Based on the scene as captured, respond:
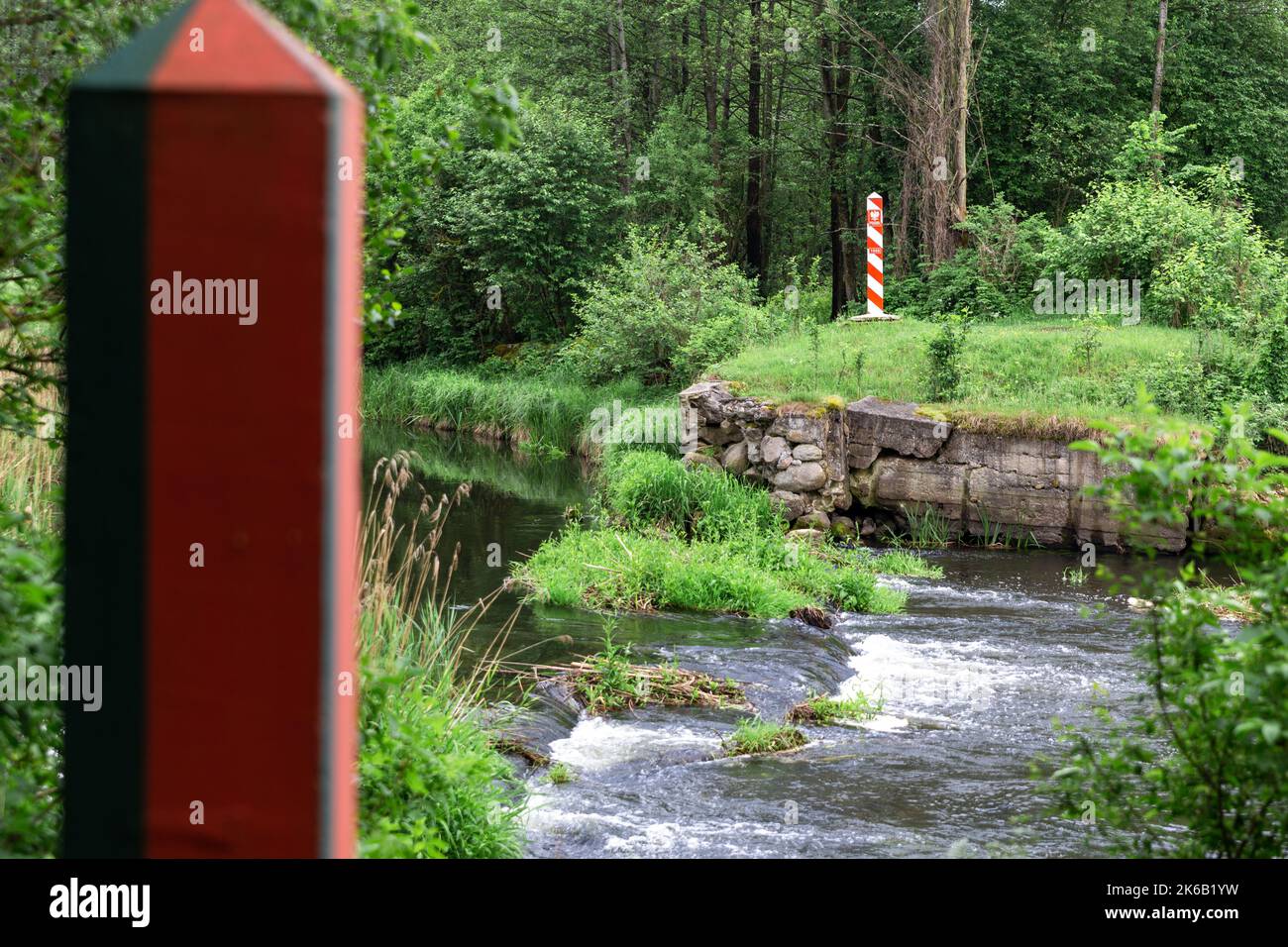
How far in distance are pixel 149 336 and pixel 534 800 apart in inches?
218

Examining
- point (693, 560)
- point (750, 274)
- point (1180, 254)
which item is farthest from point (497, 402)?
point (693, 560)

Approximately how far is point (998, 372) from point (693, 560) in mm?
5742

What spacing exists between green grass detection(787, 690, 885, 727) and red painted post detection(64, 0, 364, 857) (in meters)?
7.30

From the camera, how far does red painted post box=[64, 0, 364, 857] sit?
1.34 meters

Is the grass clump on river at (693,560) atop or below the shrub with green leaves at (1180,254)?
below

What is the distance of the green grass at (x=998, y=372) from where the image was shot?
14.5 m

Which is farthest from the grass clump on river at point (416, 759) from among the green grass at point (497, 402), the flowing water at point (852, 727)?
the green grass at point (497, 402)

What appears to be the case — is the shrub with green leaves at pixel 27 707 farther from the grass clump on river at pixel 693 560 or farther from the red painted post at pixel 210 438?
the grass clump on river at pixel 693 560

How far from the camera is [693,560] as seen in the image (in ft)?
40.3

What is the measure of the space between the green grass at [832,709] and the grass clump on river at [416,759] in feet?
8.83

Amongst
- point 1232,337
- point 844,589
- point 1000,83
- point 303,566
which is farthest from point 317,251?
point 1000,83

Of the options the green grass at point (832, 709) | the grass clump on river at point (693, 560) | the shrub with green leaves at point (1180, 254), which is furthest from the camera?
the shrub with green leaves at point (1180, 254)

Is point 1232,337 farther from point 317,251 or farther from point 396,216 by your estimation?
point 317,251

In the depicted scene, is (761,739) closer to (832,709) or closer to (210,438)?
(832,709)
